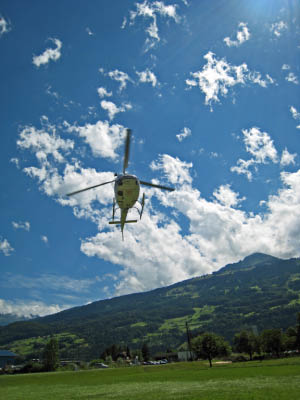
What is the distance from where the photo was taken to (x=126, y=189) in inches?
875

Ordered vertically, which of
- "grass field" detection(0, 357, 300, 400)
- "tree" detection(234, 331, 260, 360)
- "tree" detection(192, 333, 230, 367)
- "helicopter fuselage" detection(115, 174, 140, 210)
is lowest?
"tree" detection(234, 331, 260, 360)

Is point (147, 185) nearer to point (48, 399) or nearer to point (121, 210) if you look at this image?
point (121, 210)

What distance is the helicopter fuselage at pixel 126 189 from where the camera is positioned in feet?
72.2

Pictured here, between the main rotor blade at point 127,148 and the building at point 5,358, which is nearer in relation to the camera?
the main rotor blade at point 127,148

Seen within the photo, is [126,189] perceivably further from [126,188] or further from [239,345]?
[239,345]

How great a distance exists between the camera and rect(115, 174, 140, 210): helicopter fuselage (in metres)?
22.0

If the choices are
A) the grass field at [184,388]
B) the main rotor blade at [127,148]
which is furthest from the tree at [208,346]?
the main rotor blade at [127,148]

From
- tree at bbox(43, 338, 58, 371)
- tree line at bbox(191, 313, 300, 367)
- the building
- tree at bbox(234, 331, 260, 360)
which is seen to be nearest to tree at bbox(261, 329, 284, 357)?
tree line at bbox(191, 313, 300, 367)

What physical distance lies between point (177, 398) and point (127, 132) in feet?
65.3

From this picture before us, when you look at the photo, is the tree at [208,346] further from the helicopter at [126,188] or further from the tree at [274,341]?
the helicopter at [126,188]

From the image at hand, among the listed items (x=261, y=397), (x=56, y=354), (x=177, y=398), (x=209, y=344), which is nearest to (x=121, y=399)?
(x=177, y=398)

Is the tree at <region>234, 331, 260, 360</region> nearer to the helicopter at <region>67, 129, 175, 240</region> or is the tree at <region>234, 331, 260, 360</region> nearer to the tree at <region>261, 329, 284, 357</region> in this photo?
the tree at <region>261, 329, 284, 357</region>

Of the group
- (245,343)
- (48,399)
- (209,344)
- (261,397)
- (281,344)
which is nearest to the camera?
(261,397)

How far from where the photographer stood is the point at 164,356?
19100 cm
